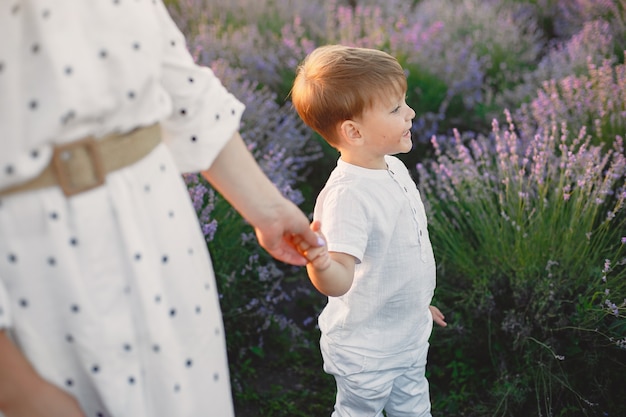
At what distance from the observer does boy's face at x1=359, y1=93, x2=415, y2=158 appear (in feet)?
6.54

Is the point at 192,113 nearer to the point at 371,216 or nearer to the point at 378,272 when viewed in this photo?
the point at 371,216

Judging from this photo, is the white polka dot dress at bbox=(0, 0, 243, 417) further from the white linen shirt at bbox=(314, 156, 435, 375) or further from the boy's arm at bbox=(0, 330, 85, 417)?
the white linen shirt at bbox=(314, 156, 435, 375)

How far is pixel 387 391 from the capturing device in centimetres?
210

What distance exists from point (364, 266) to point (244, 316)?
1128 mm

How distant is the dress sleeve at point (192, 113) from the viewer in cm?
128

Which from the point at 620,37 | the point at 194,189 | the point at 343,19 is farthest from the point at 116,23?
the point at 620,37

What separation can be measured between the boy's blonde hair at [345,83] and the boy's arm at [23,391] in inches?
47.2

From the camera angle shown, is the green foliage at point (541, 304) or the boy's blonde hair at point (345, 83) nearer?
the boy's blonde hair at point (345, 83)

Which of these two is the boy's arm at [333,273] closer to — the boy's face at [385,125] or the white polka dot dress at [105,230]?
the boy's face at [385,125]

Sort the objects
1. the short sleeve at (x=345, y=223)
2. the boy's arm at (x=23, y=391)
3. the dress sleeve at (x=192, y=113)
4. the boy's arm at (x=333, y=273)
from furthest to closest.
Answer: the short sleeve at (x=345, y=223) < the boy's arm at (x=333, y=273) < the dress sleeve at (x=192, y=113) < the boy's arm at (x=23, y=391)

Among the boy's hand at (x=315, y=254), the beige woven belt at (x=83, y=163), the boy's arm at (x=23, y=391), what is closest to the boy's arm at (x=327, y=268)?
the boy's hand at (x=315, y=254)

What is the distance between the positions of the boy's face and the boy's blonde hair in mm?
19

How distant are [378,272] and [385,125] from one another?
0.43m

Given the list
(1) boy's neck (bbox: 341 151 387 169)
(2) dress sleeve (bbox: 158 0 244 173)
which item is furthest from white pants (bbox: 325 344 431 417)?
(2) dress sleeve (bbox: 158 0 244 173)
